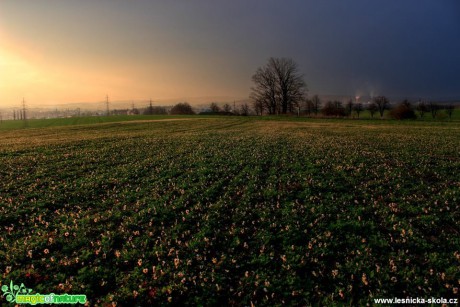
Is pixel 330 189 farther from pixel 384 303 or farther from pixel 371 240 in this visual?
A: pixel 384 303

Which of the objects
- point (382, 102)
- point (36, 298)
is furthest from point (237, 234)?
point (382, 102)

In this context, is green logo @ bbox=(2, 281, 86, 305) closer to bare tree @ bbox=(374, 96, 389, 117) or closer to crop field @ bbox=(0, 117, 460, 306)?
crop field @ bbox=(0, 117, 460, 306)

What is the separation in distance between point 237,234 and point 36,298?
5.62 m

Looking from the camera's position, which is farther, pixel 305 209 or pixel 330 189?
pixel 330 189

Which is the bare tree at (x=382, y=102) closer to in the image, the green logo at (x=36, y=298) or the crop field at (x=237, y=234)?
the crop field at (x=237, y=234)

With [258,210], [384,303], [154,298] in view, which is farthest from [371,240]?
[154,298]

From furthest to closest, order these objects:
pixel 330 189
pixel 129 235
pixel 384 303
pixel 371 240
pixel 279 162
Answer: pixel 279 162 → pixel 330 189 → pixel 129 235 → pixel 371 240 → pixel 384 303

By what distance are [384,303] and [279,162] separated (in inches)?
502

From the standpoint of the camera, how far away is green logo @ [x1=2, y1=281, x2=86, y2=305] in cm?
599

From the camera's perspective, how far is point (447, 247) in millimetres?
7562

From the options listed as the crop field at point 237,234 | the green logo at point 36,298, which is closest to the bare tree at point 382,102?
the crop field at point 237,234

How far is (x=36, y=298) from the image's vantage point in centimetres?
612

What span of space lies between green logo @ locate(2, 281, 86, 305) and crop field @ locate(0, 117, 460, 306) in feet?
0.58

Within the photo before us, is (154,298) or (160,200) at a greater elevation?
(160,200)
